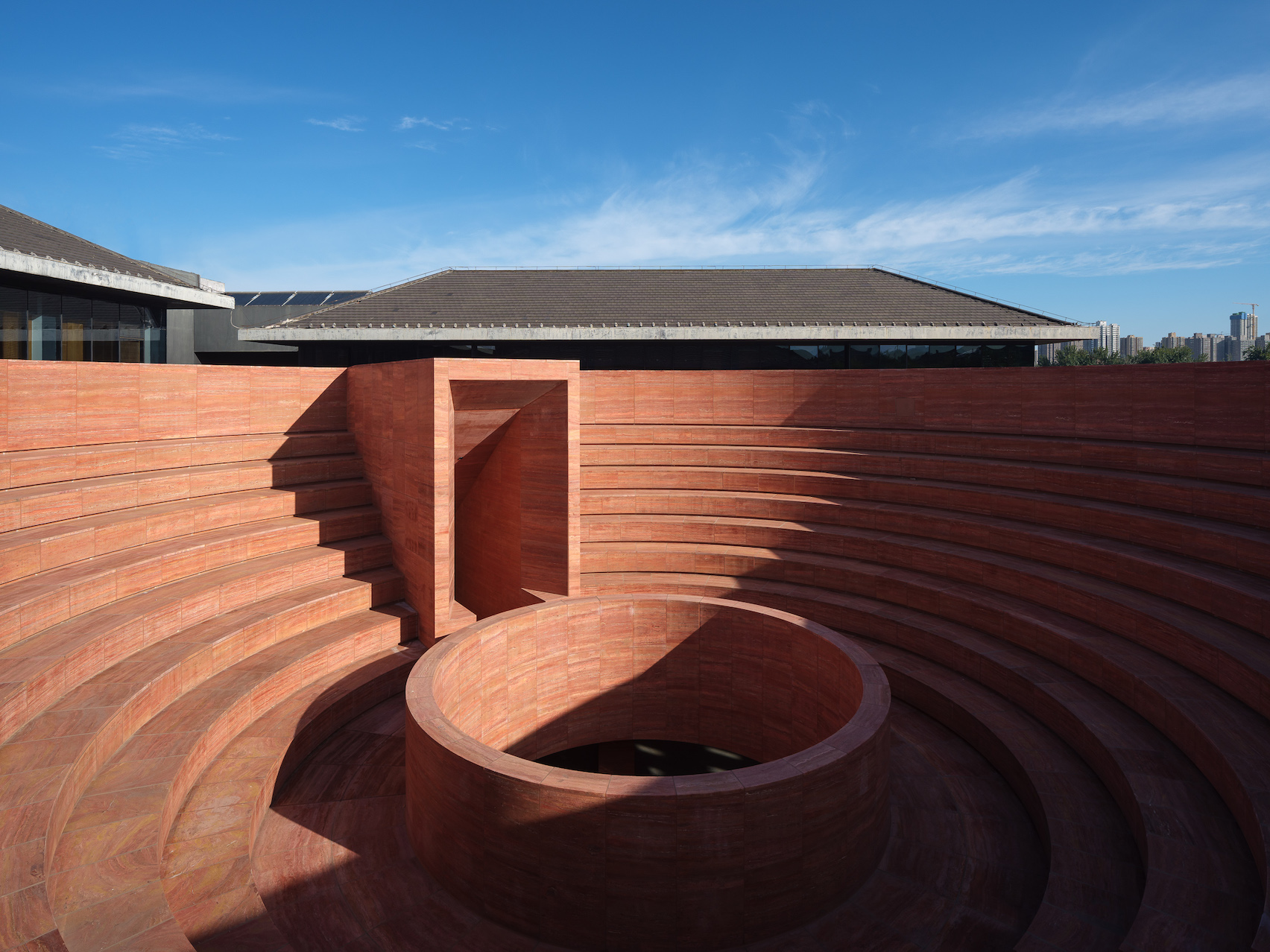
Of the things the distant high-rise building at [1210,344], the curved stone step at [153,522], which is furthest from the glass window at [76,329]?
the distant high-rise building at [1210,344]

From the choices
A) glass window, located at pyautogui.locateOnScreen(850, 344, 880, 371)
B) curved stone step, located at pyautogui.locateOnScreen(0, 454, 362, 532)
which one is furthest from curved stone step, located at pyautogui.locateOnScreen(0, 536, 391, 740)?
glass window, located at pyautogui.locateOnScreen(850, 344, 880, 371)

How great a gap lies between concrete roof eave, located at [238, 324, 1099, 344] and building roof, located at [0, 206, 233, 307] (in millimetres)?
2332

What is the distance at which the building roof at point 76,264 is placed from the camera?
45.1 ft

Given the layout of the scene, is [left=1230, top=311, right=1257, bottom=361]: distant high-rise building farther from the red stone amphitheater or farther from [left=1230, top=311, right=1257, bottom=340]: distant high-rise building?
the red stone amphitheater

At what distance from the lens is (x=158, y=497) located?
40.4 feet

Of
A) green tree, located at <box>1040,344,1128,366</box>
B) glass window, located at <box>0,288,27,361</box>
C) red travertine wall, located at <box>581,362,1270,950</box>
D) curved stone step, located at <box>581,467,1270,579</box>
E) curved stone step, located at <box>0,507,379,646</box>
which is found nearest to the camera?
red travertine wall, located at <box>581,362,1270,950</box>

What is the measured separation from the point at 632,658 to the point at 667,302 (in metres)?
13.0

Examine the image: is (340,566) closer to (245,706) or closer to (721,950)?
(245,706)

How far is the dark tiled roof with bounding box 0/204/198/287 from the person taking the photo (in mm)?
14484

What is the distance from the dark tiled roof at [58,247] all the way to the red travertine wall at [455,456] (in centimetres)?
583

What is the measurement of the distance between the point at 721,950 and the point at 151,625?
831 cm

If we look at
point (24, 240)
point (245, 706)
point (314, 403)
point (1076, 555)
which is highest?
point (24, 240)

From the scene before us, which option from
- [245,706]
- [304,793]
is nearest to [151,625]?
[245,706]

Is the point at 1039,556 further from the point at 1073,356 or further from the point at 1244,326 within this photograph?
the point at 1244,326
